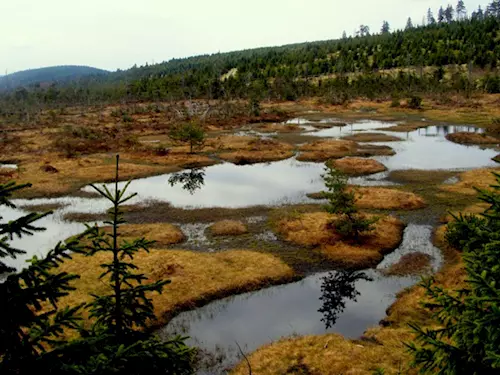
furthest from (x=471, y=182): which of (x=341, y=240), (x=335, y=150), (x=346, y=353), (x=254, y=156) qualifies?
(x=346, y=353)

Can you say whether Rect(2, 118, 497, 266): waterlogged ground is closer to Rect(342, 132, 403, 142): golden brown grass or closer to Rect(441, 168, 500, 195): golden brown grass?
Rect(342, 132, 403, 142): golden brown grass

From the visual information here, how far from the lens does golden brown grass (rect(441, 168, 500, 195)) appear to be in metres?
44.5

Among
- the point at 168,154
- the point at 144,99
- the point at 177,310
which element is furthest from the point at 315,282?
the point at 144,99

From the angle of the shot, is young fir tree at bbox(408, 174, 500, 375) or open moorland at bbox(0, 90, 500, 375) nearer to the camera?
young fir tree at bbox(408, 174, 500, 375)

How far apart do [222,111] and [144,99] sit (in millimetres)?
67560

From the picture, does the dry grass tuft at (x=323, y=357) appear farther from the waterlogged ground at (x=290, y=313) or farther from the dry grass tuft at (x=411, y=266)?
the dry grass tuft at (x=411, y=266)

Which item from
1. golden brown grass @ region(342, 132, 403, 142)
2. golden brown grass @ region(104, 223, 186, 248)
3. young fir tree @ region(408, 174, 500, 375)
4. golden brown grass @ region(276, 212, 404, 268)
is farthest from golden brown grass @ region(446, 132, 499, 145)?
young fir tree @ region(408, 174, 500, 375)

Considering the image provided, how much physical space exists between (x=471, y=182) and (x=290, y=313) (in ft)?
111

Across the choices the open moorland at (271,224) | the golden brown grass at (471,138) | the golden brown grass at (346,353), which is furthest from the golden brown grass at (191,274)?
the golden brown grass at (471,138)

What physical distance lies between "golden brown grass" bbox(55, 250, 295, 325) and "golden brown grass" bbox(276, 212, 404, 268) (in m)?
4.30

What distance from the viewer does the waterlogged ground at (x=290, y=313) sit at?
21.2m

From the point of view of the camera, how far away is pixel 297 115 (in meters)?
119

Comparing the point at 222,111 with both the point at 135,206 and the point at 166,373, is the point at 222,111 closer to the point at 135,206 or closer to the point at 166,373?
the point at 135,206

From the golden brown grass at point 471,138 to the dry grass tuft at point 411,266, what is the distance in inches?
2098
